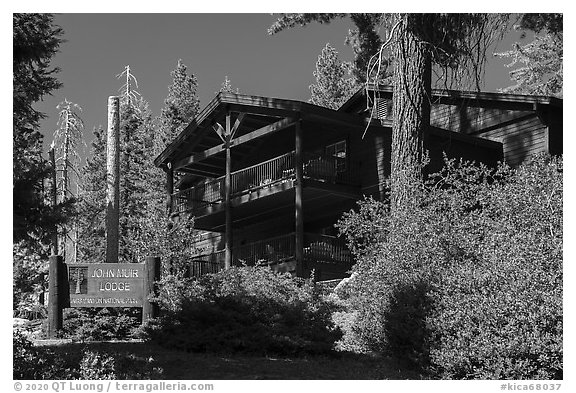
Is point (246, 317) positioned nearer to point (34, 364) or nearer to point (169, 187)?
point (34, 364)

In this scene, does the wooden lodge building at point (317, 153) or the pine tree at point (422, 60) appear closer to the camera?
the pine tree at point (422, 60)

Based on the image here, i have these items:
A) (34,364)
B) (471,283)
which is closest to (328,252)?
(471,283)

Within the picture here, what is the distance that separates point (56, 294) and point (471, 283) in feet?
28.8

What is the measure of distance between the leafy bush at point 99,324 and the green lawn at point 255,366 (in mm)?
2241

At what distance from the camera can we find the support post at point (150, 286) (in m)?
15.6

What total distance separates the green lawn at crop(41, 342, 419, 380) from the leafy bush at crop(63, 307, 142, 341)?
7.35 feet

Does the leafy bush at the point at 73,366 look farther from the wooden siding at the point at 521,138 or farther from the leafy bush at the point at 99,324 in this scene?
the wooden siding at the point at 521,138

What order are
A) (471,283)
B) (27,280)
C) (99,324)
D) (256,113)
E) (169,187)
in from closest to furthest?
1. (471,283)
2. (99,324)
3. (256,113)
4. (27,280)
5. (169,187)

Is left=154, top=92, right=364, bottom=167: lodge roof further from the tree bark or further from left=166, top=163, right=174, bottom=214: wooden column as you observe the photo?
the tree bark

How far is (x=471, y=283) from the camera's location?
10.5 meters

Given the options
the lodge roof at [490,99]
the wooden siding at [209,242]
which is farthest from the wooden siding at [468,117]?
the wooden siding at [209,242]

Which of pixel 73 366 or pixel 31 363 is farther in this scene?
pixel 73 366

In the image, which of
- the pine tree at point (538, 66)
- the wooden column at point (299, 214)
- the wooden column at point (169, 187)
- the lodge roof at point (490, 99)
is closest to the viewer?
the lodge roof at point (490, 99)
